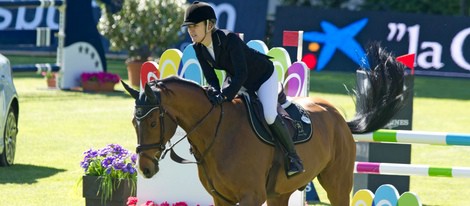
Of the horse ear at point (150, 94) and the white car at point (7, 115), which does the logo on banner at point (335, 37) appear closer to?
the white car at point (7, 115)

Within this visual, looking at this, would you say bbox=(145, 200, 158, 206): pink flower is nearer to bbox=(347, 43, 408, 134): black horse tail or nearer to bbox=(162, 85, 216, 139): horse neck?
bbox=(347, 43, 408, 134): black horse tail

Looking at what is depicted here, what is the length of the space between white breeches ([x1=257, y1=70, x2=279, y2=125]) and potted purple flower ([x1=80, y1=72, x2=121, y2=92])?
1659cm

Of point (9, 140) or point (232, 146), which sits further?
point (9, 140)

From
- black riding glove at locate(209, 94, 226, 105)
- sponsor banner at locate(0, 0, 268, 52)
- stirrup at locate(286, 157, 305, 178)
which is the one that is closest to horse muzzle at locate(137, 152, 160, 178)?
black riding glove at locate(209, 94, 226, 105)

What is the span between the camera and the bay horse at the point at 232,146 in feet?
25.3

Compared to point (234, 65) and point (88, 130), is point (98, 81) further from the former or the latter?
point (234, 65)

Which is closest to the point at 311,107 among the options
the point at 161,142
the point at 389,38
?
the point at 161,142

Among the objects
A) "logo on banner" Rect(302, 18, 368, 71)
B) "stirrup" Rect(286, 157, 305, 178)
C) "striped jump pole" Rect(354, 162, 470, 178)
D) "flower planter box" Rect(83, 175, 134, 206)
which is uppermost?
"logo on banner" Rect(302, 18, 368, 71)

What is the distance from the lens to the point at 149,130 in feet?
25.2

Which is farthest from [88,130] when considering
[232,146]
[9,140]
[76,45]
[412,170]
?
[232,146]

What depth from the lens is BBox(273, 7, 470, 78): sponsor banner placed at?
27.0 metres

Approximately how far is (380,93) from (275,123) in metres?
1.64

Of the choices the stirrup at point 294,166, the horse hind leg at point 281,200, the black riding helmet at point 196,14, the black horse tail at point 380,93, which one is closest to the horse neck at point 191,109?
the black riding helmet at point 196,14

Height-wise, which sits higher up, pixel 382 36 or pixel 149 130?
pixel 382 36
